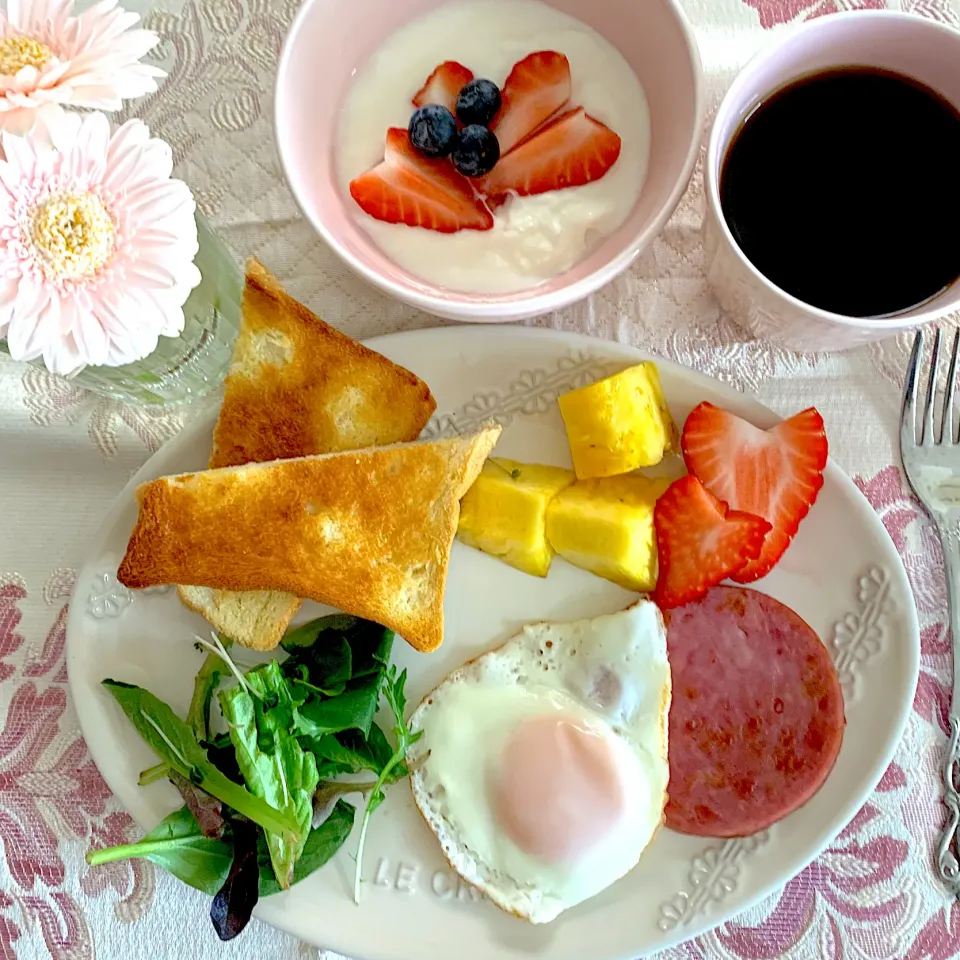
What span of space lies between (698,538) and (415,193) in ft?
1.83

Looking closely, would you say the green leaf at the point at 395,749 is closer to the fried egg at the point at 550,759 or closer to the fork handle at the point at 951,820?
the fried egg at the point at 550,759

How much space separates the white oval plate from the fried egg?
30 millimetres

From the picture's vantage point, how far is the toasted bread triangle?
3.70ft

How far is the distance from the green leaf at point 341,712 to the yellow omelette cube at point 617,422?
41 cm

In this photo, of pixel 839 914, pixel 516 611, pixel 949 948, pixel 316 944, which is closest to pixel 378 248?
pixel 516 611

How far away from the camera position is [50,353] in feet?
2.48

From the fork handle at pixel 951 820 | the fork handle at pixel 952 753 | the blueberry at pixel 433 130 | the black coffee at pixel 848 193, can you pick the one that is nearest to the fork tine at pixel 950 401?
the fork handle at pixel 952 753

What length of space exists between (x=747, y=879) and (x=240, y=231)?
1.14 m

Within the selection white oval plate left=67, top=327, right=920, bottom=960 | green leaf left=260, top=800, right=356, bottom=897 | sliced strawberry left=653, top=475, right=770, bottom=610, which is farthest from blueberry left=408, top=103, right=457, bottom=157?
green leaf left=260, top=800, right=356, bottom=897

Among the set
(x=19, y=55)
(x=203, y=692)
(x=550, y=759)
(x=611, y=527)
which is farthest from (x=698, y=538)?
(x=19, y=55)

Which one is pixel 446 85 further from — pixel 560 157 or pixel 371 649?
pixel 371 649

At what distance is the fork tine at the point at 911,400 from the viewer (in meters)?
1.20

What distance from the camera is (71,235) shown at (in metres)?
0.75

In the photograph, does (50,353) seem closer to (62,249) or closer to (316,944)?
(62,249)
